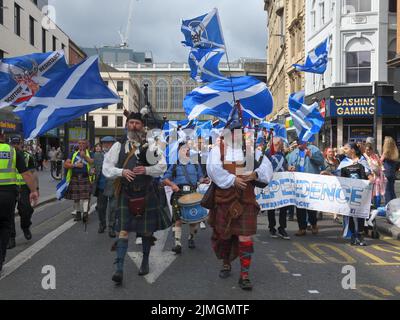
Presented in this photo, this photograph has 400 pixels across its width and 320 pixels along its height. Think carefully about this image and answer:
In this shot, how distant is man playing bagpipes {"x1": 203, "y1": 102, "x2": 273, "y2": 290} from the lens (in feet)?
A: 18.1

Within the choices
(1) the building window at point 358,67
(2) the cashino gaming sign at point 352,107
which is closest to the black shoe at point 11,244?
(2) the cashino gaming sign at point 352,107

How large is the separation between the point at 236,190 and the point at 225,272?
105 cm

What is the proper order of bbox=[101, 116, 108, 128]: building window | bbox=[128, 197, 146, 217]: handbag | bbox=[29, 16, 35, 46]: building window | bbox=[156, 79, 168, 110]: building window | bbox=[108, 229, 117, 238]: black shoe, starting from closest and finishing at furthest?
bbox=[128, 197, 146, 217]: handbag → bbox=[108, 229, 117, 238]: black shoe → bbox=[29, 16, 35, 46]: building window → bbox=[101, 116, 108, 128]: building window → bbox=[156, 79, 168, 110]: building window

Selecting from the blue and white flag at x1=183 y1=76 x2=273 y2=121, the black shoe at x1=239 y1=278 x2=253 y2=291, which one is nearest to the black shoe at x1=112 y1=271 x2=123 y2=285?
the black shoe at x1=239 y1=278 x2=253 y2=291

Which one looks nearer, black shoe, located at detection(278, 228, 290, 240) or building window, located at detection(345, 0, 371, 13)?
black shoe, located at detection(278, 228, 290, 240)

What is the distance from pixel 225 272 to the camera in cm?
590

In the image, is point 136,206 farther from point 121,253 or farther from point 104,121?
point 104,121

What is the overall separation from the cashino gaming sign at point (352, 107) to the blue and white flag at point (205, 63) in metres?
15.1

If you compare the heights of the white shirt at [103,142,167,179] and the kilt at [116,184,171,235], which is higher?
the white shirt at [103,142,167,179]

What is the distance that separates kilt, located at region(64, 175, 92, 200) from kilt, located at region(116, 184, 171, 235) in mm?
4600

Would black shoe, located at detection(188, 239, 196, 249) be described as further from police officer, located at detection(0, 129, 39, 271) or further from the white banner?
police officer, located at detection(0, 129, 39, 271)

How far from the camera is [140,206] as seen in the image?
571 centimetres

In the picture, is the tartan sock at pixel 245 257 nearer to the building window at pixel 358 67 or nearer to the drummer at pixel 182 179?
the drummer at pixel 182 179
